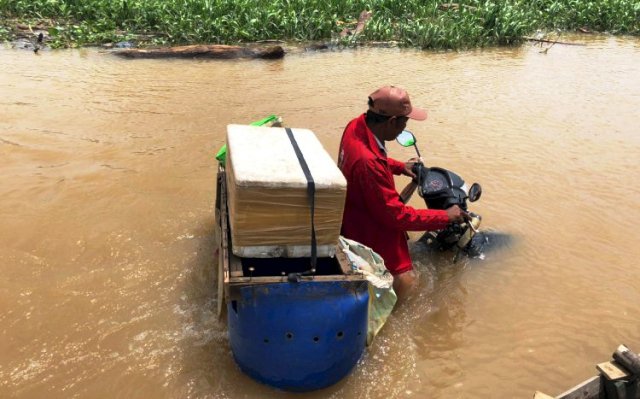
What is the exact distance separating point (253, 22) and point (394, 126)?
10908 millimetres

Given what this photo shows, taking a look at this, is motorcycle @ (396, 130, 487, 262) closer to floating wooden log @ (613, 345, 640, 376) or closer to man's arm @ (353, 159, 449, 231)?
man's arm @ (353, 159, 449, 231)

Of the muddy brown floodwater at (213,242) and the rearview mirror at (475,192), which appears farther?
the rearview mirror at (475,192)

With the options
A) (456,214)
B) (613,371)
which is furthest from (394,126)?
(613,371)

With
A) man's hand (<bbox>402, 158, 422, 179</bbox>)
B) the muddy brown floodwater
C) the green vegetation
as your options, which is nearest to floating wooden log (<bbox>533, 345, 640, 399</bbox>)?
the muddy brown floodwater

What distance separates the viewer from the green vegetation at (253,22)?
502 inches

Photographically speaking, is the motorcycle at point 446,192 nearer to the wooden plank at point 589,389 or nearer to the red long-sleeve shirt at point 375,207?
the red long-sleeve shirt at point 375,207

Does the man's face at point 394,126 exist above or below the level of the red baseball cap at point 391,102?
below

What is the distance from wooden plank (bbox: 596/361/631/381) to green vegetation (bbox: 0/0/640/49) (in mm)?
11718

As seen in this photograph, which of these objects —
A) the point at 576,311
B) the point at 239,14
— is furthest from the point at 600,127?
the point at 239,14

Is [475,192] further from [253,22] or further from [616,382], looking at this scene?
[253,22]

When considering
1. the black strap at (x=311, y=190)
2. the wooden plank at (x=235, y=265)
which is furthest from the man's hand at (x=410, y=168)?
the wooden plank at (x=235, y=265)

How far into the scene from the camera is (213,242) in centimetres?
458

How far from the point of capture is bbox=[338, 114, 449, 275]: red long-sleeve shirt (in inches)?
120

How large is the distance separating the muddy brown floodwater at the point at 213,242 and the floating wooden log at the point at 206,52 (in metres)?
1.76
